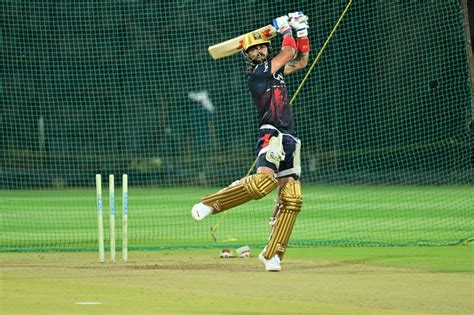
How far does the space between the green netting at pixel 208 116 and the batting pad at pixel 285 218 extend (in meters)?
6.27

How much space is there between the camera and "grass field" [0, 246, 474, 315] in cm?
874

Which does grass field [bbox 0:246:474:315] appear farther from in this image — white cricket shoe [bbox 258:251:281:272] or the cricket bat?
the cricket bat

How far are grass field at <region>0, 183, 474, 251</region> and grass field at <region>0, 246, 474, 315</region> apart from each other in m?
2.05

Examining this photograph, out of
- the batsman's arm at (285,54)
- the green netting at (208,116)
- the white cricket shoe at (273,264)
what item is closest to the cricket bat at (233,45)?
the batsman's arm at (285,54)

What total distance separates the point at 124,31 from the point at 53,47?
194cm

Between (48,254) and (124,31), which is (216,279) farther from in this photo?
(124,31)

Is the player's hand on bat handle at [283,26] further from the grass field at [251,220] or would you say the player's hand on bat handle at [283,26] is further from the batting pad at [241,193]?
the grass field at [251,220]

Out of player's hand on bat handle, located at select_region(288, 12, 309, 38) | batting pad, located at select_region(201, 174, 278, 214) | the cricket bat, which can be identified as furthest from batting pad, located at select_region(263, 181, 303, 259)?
player's hand on bat handle, located at select_region(288, 12, 309, 38)

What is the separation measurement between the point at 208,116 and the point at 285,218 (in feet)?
70.6

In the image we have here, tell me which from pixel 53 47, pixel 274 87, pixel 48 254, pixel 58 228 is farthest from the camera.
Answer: pixel 53 47

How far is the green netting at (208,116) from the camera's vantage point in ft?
75.9

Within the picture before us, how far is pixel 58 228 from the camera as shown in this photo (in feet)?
64.4

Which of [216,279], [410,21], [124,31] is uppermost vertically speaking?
[124,31]

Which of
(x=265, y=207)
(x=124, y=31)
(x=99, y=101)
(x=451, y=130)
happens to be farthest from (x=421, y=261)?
(x=99, y=101)
